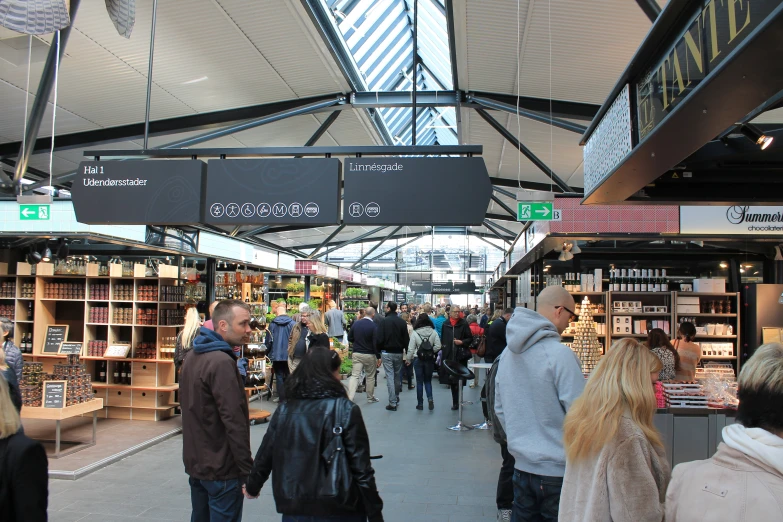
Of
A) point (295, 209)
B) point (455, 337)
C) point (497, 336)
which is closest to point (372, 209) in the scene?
point (295, 209)

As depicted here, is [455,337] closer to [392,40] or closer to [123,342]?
[392,40]

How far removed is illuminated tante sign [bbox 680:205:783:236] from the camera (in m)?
6.66

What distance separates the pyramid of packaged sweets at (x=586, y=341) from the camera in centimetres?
820

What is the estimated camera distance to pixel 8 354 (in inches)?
211

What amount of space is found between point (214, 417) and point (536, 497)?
167 cm

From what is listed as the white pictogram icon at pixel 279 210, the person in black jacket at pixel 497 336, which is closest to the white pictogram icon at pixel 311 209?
the white pictogram icon at pixel 279 210

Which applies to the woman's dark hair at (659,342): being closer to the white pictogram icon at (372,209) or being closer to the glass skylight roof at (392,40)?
the white pictogram icon at (372,209)

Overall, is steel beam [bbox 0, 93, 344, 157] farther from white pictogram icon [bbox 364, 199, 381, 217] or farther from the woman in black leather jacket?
the woman in black leather jacket

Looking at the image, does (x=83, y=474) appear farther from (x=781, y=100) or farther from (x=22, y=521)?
(x=781, y=100)

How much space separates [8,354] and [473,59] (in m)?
6.32

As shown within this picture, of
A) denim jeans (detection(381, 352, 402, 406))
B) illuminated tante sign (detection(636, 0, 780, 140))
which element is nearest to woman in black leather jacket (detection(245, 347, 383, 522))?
illuminated tante sign (detection(636, 0, 780, 140))

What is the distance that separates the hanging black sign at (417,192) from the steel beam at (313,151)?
0.07 m

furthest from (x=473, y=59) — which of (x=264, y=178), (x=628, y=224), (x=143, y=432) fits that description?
(x=143, y=432)

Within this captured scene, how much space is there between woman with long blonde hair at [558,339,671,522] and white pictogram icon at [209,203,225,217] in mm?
3785
